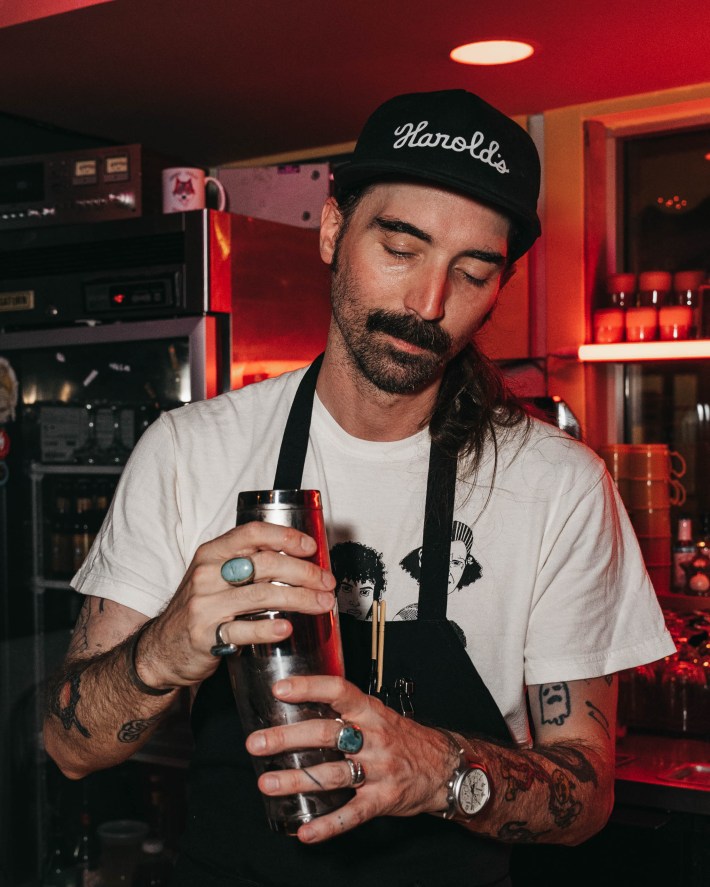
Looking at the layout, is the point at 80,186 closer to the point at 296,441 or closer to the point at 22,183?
the point at 22,183

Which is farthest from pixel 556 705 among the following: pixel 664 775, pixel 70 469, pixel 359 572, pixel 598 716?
pixel 70 469

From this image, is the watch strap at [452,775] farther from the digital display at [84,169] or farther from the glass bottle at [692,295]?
the digital display at [84,169]

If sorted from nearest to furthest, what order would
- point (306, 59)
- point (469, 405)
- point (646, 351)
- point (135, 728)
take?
point (135, 728) → point (469, 405) → point (306, 59) → point (646, 351)

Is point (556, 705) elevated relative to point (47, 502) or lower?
lower

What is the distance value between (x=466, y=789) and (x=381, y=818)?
33 cm

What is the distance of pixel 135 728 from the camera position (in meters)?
1.23

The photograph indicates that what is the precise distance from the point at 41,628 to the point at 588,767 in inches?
88.1

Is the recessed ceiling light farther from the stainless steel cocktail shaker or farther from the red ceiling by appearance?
the stainless steel cocktail shaker

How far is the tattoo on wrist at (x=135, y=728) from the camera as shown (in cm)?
122

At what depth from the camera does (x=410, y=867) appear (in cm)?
141

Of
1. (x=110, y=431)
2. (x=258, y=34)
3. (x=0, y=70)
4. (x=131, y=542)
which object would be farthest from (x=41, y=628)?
(x=131, y=542)

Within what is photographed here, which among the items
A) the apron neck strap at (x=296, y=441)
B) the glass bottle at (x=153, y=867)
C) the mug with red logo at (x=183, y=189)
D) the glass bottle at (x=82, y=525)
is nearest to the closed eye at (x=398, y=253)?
the apron neck strap at (x=296, y=441)

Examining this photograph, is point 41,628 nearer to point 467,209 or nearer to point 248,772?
point 248,772

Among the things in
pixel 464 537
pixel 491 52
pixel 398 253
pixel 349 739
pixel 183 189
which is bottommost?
pixel 349 739
